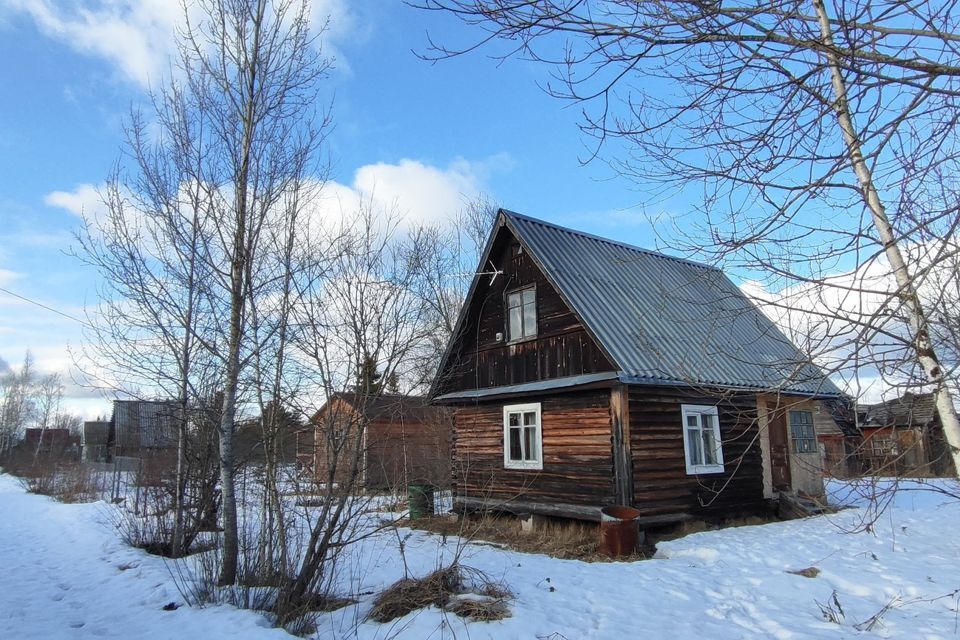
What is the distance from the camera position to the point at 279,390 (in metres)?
Answer: 7.70

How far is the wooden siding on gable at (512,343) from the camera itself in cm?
1274

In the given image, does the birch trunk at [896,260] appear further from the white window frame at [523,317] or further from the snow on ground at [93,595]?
the white window frame at [523,317]

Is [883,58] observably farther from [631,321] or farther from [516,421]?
[516,421]

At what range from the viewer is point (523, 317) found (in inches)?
559

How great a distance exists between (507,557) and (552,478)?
2.97m

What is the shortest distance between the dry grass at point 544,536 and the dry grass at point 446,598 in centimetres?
224

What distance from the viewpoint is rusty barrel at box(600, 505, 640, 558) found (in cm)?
1021

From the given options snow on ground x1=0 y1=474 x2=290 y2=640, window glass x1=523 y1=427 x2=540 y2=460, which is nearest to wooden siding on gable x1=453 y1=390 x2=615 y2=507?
window glass x1=523 y1=427 x2=540 y2=460

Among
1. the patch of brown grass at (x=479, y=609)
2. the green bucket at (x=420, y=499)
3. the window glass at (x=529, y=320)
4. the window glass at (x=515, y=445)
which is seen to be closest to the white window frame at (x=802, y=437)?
the window glass at (x=515, y=445)

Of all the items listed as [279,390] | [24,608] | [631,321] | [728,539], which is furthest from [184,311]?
[728,539]

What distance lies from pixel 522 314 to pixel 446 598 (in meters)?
8.21

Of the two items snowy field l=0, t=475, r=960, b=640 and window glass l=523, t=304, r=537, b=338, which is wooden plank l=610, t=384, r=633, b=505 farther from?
window glass l=523, t=304, r=537, b=338

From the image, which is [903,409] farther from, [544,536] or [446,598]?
[544,536]

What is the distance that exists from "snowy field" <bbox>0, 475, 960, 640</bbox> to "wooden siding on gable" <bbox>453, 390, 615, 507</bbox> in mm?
1787
